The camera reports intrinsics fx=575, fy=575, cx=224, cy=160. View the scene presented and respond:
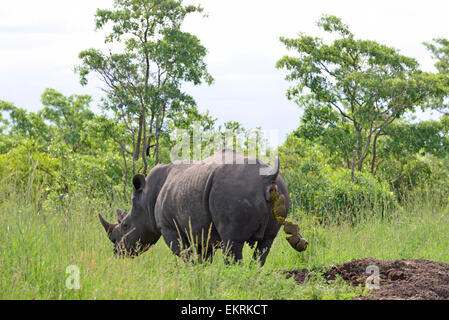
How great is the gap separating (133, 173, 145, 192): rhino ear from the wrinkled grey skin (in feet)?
0.42

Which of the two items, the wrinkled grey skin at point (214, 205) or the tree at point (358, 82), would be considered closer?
the wrinkled grey skin at point (214, 205)

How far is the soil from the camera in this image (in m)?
6.08

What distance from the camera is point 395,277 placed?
698 cm

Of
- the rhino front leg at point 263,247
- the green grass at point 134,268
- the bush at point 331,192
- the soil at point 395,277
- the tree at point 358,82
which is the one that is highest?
the tree at point 358,82

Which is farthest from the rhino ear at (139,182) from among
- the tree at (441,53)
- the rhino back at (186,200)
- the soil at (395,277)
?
the tree at (441,53)

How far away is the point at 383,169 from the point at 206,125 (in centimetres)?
658

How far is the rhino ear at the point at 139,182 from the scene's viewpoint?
304 inches

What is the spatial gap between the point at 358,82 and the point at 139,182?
10.6 metres

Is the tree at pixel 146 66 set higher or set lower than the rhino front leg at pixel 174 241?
higher

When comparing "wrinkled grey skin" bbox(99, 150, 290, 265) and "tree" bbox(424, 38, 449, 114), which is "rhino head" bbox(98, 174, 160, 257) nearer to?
"wrinkled grey skin" bbox(99, 150, 290, 265)

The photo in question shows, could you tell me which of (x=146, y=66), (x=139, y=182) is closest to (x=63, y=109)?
(x=146, y=66)

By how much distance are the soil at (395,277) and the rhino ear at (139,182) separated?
89.9 inches

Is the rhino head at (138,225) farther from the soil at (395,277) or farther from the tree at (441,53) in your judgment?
the tree at (441,53)
